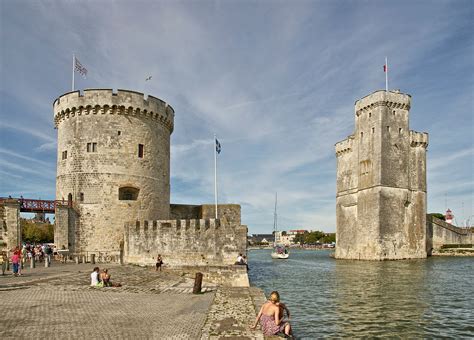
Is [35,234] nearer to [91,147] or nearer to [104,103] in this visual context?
[91,147]

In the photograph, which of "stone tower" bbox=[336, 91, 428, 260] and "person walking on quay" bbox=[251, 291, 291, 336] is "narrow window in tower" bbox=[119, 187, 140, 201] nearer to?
"person walking on quay" bbox=[251, 291, 291, 336]

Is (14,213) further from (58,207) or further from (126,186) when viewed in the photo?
(126,186)

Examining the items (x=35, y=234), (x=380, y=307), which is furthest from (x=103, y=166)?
(x=35, y=234)

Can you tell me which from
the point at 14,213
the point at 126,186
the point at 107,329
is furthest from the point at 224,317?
the point at 14,213

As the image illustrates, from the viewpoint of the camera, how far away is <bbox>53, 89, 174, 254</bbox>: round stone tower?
25328mm

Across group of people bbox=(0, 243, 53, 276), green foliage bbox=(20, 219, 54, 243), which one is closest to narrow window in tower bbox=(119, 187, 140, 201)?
group of people bbox=(0, 243, 53, 276)

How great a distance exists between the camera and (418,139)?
53000 millimetres

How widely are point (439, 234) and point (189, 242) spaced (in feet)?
158

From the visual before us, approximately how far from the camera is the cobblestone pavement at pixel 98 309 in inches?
334

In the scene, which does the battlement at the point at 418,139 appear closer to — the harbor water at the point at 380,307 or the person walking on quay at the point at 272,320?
the harbor water at the point at 380,307

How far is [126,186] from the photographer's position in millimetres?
26000

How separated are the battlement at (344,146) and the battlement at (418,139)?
25.8 feet

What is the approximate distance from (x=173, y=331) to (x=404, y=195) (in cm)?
4762

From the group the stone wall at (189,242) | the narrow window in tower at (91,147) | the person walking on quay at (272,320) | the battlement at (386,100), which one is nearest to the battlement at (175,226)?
the stone wall at (189,242)
